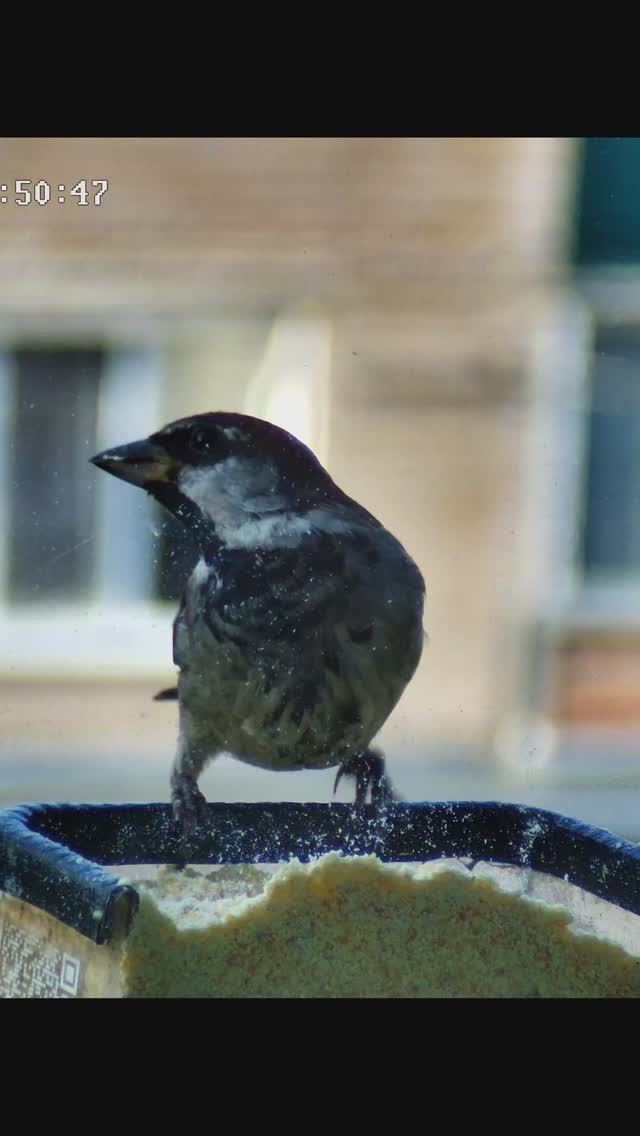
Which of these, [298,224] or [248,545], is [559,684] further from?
[248,545]

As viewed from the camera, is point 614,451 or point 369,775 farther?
point 614,451

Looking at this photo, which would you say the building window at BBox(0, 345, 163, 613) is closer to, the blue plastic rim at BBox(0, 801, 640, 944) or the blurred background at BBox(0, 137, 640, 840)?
the blurred background at BBox(0, 137, 640, 840)

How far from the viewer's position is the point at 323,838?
87 centimetres

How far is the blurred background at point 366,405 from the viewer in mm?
1087

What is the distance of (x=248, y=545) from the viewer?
91cm

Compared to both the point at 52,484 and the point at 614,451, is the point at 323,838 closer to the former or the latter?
the point at 52,484

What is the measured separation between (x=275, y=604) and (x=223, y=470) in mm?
86

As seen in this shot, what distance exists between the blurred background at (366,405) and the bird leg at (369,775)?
1.0 inches

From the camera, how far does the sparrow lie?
885 mm

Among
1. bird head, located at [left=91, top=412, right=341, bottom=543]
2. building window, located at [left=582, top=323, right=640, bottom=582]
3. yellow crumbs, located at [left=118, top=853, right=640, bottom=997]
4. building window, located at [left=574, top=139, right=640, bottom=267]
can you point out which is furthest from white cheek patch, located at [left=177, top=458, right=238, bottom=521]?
building window, located at [left=582, top=323, right=640, bottom=582]

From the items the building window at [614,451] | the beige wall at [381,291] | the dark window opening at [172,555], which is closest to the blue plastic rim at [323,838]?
the dark window opening at [172,555]

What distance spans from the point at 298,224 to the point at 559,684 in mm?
908

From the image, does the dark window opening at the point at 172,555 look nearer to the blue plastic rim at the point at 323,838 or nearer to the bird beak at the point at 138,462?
the bird beak at the point at 138,462

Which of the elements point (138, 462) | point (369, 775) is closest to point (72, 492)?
point (138, 462)
